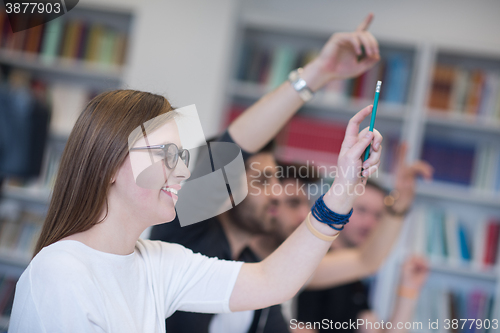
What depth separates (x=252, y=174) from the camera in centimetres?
115

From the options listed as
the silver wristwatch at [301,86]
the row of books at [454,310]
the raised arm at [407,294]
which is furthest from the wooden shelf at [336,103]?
the silver wristwatch at [301,86]

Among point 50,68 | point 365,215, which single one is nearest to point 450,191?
point 365,215

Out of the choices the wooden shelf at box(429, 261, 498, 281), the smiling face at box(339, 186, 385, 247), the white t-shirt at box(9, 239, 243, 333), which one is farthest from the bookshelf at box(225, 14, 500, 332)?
the white t-shirt at box(9, 239, 243, 333)

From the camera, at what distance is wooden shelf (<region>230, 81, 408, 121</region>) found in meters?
2.43

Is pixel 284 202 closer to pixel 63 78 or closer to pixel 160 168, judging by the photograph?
pixel 160 168

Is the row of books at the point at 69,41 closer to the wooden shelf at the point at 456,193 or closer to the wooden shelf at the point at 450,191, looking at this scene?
the wooden shelf at the point at 450,191

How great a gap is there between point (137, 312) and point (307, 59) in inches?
81.0

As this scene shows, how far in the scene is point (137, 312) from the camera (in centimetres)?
75

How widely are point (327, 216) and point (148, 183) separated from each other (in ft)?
1.07

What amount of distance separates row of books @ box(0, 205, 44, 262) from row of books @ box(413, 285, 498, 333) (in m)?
2.32

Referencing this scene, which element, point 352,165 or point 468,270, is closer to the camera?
point 352,165

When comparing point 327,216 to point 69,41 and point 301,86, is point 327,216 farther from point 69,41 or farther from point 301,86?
point 69,41

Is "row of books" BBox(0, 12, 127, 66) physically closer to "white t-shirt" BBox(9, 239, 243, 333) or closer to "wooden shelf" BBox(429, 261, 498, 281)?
"white t-shirt" BBox(9, 239, 243, 333)

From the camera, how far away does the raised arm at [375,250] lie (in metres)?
1.45
